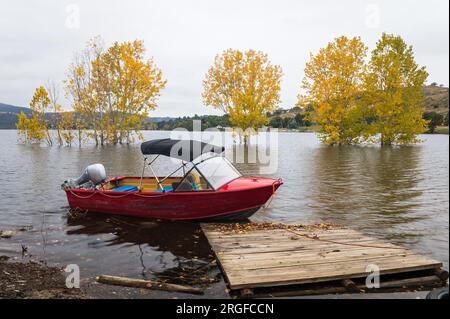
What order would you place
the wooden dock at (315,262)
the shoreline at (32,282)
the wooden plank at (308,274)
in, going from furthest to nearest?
the wooden dock at (315,262) → the wooden plank at (308,274) → the shoreline at (32,282)

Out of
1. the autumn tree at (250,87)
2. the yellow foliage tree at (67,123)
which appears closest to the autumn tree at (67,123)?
the yellow foliage tree at (67,123)

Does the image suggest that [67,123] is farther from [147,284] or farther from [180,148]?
[147,284]

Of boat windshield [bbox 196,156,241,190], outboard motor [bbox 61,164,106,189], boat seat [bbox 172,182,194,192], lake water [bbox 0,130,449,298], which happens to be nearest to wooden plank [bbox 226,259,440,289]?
lake water [bbox 0,130,449,298]

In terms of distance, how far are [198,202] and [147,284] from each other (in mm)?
5061

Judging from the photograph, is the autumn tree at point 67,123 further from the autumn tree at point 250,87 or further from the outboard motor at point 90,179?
the outboard motor at point 90,179

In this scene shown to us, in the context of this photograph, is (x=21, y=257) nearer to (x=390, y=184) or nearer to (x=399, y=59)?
(x=390, y=184)

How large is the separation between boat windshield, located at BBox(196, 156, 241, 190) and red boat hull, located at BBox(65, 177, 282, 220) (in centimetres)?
23

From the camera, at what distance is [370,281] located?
7.56 m

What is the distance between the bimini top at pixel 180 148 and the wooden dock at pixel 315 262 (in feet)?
11.9

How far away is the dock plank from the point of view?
750cm

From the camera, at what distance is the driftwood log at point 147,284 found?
7.38 m

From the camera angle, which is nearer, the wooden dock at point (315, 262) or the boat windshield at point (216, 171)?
the wooden dock at point (315, 262)
